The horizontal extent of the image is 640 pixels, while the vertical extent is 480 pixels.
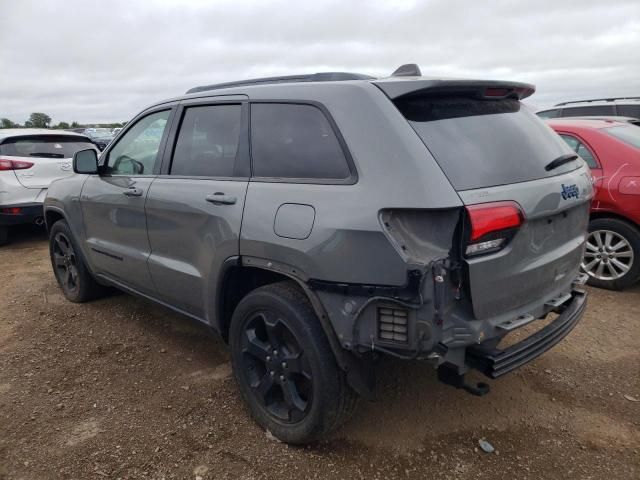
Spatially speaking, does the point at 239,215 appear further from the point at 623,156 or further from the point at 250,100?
the point at 623,156

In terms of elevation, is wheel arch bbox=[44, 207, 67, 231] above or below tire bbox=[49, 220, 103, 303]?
above

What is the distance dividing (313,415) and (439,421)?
2.77ft

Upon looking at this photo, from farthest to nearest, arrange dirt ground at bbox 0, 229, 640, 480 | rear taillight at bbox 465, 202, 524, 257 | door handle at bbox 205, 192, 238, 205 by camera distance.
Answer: door handle at bbox 205, 192, 238, 205, dirt ground at bbox 0, 229, 640, 480, rear taillight at bbox 465, 202, 524, 257

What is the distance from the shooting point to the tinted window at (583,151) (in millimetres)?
4863

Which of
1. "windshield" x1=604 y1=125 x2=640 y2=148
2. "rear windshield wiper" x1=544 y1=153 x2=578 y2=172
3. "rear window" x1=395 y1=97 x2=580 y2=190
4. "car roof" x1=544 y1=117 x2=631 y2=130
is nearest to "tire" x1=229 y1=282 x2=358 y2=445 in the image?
"rear window" x1=395 y1=97 x2=580 y2=190

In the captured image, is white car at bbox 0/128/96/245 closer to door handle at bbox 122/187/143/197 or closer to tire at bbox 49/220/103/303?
tire at bbox 49/220/103/303

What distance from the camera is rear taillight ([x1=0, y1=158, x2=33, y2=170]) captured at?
712cm

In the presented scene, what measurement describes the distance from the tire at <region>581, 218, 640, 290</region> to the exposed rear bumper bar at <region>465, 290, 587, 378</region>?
2.16 meters

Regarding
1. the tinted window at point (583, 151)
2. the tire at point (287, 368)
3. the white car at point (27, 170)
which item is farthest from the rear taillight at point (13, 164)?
the tinted window at point (583, 151)

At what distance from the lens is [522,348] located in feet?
7.98

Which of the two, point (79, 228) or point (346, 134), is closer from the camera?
point (346, 134)

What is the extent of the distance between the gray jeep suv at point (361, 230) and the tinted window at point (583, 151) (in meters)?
2.10

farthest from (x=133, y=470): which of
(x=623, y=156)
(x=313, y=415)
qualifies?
(x=623, y=156)

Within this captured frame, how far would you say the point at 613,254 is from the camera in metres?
4.74
